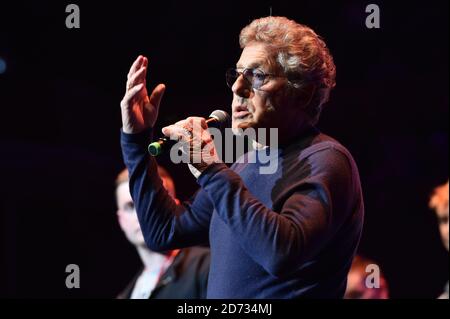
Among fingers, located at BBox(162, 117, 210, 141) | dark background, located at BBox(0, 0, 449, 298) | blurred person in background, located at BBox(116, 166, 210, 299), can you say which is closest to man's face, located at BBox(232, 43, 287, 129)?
fingers, located at BBox(162, 117, 210, 141)

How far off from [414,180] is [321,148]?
7.08 ft

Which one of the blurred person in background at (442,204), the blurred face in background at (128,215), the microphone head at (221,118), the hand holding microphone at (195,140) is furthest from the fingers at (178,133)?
the blurred person in background at (442,204)

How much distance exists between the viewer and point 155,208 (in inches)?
65.9

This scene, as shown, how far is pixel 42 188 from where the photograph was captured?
3629mm

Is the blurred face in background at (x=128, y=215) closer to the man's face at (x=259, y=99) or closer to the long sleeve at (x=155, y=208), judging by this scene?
the long sleeve at (x=155, y=208)

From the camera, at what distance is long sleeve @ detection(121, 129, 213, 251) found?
167cm

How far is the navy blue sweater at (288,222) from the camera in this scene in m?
1.31

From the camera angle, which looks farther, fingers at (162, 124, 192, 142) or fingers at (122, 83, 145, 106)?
fingers at (122, 83, 145, 106)

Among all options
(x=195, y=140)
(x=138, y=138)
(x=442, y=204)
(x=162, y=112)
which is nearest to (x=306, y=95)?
(x=195, y=140)

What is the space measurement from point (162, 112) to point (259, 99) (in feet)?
5.68

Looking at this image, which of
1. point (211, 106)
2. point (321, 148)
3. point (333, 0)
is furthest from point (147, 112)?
point (333, 0)

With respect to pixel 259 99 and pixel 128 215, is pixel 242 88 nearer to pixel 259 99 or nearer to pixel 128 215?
pixel 259 99

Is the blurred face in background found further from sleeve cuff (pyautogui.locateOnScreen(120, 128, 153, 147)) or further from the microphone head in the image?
the microphone head
